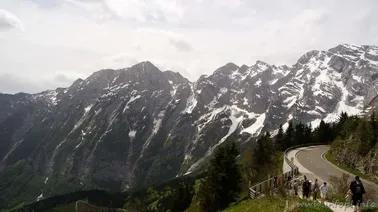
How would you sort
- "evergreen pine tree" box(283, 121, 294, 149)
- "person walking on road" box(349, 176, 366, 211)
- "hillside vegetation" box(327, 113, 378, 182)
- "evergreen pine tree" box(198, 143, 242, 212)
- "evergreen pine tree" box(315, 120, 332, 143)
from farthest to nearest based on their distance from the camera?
"evergreen pine tree" box(315, 120, 332, 143) < "evergreen pine tree" box(283, 121, 294, 149) < "hillside vegetation" box(327, 113, 378, 182) < "evergreen pine tree" box(198, 143, 242, 212) < "person walking on road" box(349, 176, 366, 211)

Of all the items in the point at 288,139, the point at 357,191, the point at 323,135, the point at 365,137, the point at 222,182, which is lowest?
the point at 288,139

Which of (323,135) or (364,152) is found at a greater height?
(364,152)

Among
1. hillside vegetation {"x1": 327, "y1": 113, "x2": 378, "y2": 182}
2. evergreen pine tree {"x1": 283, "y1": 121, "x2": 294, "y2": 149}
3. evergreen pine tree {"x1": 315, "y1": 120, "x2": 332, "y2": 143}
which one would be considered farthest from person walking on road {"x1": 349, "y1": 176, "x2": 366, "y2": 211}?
evergreen pine tree {"x1": 315, "y1": 120, "x2": 332, "y2": 143}

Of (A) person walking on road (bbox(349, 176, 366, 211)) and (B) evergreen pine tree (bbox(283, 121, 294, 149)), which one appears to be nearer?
(A) person walking on road (bbox(349, 176, 366, 211))

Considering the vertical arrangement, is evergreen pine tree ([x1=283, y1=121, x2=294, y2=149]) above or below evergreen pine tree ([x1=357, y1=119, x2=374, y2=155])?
below

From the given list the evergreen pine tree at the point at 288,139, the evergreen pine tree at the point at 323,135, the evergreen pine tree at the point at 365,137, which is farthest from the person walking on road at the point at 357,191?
the evergreen pine tree at the point at 323,135

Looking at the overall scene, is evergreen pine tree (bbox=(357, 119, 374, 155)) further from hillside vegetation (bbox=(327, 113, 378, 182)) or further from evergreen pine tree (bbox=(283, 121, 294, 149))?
evergreen pine tree (bbox=(283, 121, 294, 149))

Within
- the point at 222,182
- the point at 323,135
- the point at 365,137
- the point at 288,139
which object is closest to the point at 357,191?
the point at 222,182

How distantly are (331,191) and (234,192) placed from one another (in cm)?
1596

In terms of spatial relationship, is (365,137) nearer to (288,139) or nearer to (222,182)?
(222,182)

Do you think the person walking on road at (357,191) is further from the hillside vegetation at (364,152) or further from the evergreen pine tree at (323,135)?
the evergreen pine tree at (323,135)

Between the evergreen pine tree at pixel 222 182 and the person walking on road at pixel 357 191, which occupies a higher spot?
the person walking on road at pixel 357 191

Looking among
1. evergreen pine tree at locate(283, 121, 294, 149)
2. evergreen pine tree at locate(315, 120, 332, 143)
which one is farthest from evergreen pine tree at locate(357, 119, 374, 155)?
evergreen pine tree at locate(315, 120, 332, 143)

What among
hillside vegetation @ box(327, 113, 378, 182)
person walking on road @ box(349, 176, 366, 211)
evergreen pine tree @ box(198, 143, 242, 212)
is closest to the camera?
person walking on road @ box(349, 176, 366, 211)
